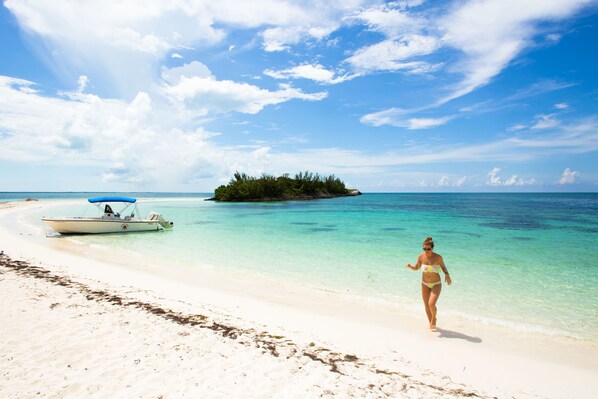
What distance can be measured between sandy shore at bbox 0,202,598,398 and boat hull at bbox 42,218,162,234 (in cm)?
1421

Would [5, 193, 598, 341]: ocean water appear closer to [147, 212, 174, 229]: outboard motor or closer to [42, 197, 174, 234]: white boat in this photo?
[42, 197, 174, 234]: white boat

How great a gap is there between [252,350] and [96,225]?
21.6 metres

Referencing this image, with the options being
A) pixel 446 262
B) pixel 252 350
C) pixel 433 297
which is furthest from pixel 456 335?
pixel 446 262

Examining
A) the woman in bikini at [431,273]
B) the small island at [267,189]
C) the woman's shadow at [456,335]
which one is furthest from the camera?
the small island at [267,189]

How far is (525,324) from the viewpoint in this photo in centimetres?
739

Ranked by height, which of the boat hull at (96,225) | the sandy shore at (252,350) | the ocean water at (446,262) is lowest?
the ocean water at (446,262)

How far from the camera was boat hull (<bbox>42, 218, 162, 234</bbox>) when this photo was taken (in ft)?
70.3

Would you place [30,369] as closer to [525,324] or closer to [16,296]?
[16,296]

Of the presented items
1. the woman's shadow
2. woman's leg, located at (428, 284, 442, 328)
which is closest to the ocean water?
the woman's shadow

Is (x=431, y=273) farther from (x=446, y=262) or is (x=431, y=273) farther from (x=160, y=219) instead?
(x=160, y=219)

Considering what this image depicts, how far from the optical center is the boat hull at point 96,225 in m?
21.4

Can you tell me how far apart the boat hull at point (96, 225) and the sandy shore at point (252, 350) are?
46.6 feet

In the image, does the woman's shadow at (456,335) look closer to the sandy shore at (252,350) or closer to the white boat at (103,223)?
the sandy shore at (252,350)

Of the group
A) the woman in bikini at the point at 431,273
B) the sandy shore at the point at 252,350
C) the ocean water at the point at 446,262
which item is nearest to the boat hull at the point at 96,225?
the ocean water at the point at 446,262
